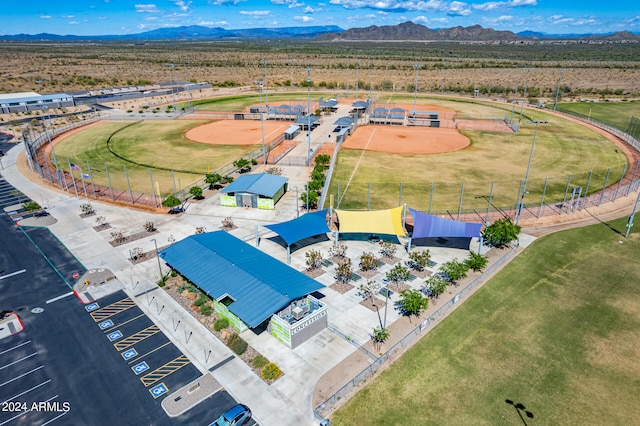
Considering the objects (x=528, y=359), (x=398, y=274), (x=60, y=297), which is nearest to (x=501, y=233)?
(x=398, y=274)

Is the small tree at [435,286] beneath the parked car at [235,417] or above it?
above

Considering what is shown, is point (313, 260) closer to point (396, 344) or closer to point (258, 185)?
point (396, 344)

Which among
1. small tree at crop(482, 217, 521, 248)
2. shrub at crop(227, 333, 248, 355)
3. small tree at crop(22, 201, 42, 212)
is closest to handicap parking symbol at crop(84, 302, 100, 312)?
shrub at crop(227, 333, 248, 355)

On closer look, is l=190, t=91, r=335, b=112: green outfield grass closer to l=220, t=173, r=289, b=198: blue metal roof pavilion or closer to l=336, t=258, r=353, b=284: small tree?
l=220, t=173, r=289, b=198: blue metal roof pavilion

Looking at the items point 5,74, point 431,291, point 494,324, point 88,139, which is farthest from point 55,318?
point 5,74

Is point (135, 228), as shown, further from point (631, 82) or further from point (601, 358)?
point (631, 82)

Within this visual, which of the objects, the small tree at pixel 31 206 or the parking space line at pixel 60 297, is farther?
the small tree at pixel 31 206

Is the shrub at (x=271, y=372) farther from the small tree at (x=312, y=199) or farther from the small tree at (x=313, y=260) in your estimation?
the small tree at (x=312, y=199)

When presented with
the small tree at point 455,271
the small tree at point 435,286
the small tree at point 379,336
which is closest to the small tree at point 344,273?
the small tree at point 435,286
